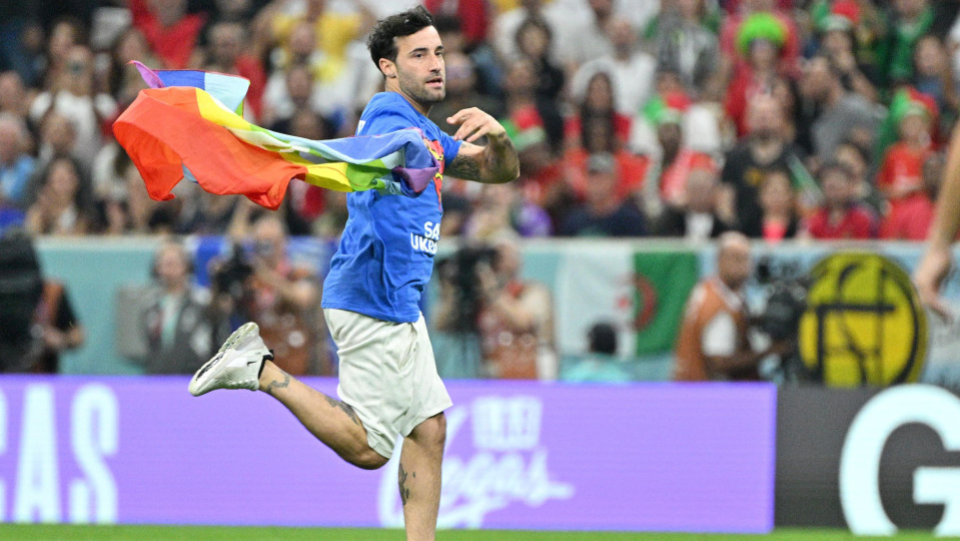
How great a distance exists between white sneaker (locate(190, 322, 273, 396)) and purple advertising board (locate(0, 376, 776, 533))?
3152 millimetres

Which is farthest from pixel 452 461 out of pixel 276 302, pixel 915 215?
pixel 915 215

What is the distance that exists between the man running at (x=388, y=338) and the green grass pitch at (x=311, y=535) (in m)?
2.41

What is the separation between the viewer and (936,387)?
8.45 m

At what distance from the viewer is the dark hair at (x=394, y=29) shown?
18.4ft

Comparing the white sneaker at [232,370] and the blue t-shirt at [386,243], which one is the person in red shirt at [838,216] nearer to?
the blue t-shirt at [386,243]

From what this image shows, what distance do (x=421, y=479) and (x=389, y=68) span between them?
1635 millimetres

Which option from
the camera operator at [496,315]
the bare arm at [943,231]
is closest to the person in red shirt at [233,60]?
the camera operator at [496,315]

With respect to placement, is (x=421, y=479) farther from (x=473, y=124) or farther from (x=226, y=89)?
(x=226, y=89)

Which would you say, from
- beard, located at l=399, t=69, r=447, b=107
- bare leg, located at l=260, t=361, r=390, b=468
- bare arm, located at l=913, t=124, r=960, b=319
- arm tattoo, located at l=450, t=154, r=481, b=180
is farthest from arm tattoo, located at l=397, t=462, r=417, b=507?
bare arm, located at l=913, t=124, r=960, b=319

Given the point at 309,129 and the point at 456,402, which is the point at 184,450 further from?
the point at 309,129

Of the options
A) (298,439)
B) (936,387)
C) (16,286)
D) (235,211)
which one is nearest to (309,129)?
(235,211)

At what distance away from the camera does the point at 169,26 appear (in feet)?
44.7

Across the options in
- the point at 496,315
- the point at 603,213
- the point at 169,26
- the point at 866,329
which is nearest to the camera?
the point at 866,329

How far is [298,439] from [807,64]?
19.6ft
